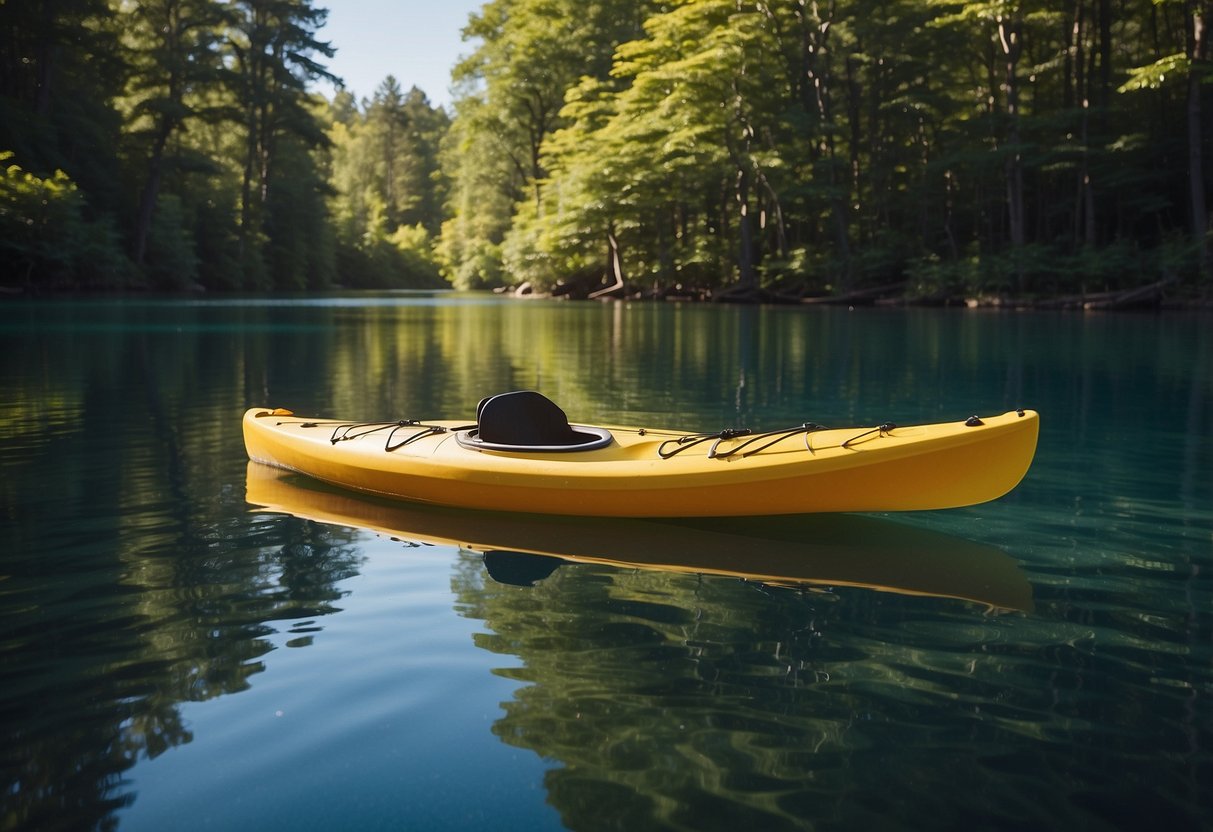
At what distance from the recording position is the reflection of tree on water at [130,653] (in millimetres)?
2793

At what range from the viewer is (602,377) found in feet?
40.6

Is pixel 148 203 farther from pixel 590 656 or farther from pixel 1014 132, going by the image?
pixel 590 656

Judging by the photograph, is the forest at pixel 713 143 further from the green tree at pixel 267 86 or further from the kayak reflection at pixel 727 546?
the kayak reflection at pixel 727 546

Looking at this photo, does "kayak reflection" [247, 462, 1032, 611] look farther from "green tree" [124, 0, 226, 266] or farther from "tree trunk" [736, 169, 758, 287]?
"green tree" [124, 0, 226, 266]

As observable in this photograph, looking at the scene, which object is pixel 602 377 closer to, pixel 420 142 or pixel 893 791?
pixel 893 791

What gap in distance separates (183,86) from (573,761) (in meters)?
42.8

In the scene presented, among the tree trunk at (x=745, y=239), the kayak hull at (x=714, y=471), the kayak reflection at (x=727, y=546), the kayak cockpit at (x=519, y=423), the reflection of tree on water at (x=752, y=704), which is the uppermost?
the tree trunk at (x=745, y=239)

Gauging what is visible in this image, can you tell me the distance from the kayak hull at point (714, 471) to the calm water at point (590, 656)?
192mm

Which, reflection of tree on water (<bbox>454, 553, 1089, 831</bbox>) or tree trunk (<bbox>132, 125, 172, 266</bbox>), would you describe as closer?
reflection of tree on water (<bbox>454, 553, 1089, 831</bbox>)

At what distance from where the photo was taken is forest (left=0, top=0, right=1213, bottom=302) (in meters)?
26.8

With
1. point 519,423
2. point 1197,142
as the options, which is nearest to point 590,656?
point 519,423

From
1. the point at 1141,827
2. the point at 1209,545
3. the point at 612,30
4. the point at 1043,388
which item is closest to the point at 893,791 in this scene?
the point at 1141,827

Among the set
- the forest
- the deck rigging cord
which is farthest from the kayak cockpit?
the forest

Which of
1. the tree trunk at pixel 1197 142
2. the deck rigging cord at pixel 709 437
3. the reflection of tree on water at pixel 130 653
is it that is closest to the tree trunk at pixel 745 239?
the tree trunk at pixel 1197 142
